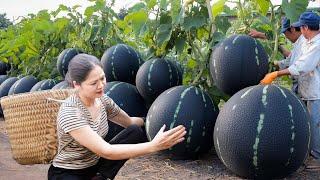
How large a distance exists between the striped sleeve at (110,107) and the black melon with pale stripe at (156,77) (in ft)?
5.68

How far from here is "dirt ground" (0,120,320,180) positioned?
12.4 feet

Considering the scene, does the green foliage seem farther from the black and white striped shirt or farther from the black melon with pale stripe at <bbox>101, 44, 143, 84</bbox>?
the black and white striped shirt

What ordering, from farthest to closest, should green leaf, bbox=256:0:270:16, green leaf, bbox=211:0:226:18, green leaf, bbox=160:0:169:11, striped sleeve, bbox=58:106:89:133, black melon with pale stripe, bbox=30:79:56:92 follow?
black melon with pale stripe, bbox=30:79:56:92, green leaf, bbox=160:0:169:11, green leaf, bbox=211:0:226:18, green leaf, bbox=256:0:270:16, striped sleeve, bbox=58:106:89:133

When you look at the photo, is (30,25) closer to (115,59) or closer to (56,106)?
(115,59)

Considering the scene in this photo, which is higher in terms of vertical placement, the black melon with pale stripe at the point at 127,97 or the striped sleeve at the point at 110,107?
the striped sleeve at the point at 110,107

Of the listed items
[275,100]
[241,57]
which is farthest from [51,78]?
[275,100]

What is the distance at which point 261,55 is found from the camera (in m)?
3.99

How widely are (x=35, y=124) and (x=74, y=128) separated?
0.50 meters

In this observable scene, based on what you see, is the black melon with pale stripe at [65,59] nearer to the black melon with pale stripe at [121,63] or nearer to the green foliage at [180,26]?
the green foliage at [180,26]

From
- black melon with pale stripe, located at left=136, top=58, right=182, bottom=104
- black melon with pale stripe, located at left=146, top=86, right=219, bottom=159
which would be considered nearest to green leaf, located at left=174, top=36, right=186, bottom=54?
black melon with pale stripe, located at left=136, top=58, right=182, bottom=104

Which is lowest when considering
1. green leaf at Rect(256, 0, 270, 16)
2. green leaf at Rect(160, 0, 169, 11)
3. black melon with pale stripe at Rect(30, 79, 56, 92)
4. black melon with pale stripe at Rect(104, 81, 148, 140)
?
black melon with pale stripe at Rect(30, 79, 56, 92)

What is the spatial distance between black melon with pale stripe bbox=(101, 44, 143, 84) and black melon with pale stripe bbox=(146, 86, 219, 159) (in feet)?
4.60

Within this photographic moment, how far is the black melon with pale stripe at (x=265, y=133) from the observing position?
333 cm

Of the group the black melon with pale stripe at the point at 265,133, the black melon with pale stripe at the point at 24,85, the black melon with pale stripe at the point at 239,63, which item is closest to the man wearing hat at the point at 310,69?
the black melon with pale stripe at the point at 239,63
